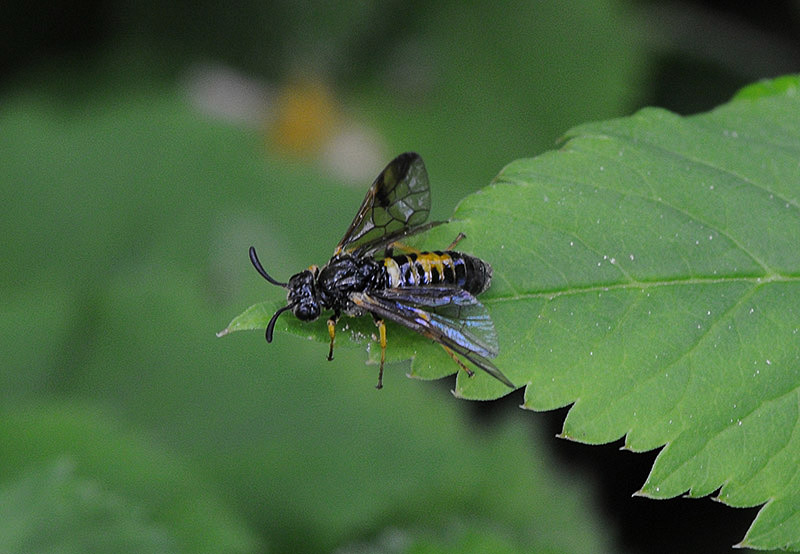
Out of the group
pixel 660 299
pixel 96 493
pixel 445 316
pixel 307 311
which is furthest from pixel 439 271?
pixel 96 493

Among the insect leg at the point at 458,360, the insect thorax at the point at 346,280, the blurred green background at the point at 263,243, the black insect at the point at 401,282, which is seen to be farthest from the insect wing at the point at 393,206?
the blurred green background at the point at 263,243

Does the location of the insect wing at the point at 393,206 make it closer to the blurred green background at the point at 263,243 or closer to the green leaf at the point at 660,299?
the green leaf at the point at 660,299

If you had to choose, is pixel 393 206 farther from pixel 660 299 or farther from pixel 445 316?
pixel 660 299

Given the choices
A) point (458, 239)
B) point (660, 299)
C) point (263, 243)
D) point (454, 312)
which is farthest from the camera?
point (263, 243)

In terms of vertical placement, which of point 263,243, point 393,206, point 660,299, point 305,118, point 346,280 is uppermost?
point 305,118

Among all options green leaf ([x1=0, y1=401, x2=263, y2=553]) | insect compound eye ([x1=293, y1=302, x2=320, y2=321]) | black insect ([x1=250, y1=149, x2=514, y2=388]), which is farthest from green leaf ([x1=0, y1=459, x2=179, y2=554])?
insect compound eye ([x1=293, y1=302, x2=320, y2=321])

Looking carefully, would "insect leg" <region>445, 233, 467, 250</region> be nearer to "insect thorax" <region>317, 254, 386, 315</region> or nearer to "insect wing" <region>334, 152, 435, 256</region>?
"insect thorax" <region>317, 254, 386, 315</region>

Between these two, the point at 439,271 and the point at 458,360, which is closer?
the point at 458,360
